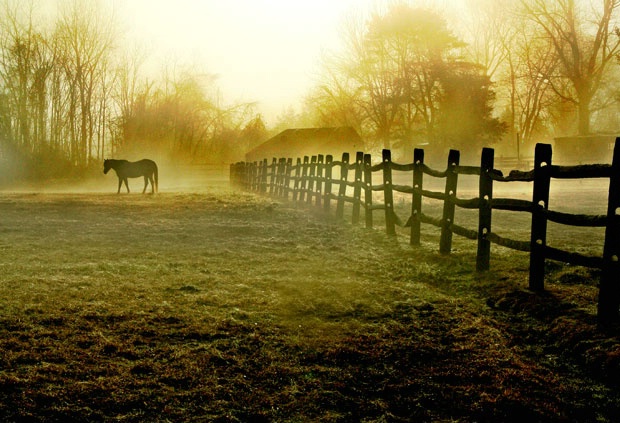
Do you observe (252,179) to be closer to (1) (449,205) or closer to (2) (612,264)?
(1) (449,205)

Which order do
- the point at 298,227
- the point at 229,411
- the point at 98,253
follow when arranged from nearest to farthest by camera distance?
the point at 229,411
the point at 98,253
the point at 298,227

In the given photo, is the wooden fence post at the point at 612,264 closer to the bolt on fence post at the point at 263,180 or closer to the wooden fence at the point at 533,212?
the wooden fence at the point at 533,212

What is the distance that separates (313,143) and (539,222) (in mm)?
47086

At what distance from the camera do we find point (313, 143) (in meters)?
52.0

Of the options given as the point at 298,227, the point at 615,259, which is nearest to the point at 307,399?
the point at 615,259

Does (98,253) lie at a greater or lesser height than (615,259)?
lesser

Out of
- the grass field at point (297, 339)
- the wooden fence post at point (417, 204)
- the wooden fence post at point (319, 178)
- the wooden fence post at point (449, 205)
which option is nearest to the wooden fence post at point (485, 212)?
the grass field at point (297, 339)

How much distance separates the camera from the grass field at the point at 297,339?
3.08 m

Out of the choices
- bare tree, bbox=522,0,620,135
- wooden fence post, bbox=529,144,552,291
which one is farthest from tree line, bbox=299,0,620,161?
wooden fence post, bbox=529,144,552,291

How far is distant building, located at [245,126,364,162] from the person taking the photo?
5112 centimetres

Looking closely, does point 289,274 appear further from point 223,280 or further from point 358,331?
point 358,331

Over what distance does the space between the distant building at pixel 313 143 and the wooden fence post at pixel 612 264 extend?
45643 millimetres

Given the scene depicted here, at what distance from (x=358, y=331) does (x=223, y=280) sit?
2.22 m

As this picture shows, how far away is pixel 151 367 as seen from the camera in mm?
3561
